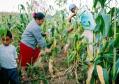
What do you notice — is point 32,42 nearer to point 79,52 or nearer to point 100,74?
point 79,52

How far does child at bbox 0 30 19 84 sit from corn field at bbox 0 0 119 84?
0.60 feet

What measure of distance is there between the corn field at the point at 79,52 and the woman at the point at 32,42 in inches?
6.2

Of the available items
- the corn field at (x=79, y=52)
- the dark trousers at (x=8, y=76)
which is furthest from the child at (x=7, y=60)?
Answer: the corn field at (x=79, y=52)

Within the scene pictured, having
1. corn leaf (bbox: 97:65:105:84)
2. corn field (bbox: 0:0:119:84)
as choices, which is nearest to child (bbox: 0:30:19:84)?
corn field (bbox: 0:0:119:84)

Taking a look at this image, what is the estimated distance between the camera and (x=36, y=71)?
4.78 meters

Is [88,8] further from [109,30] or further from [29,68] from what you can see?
[109,30]

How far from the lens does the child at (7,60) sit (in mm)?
3951

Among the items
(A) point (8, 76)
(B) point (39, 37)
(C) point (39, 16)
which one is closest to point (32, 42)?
(B) point (39, 37)

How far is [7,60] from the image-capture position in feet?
13.0

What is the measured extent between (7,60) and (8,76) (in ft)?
0.65

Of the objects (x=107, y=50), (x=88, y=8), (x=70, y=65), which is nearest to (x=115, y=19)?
(x=107, y=50)

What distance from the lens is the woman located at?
486 cm

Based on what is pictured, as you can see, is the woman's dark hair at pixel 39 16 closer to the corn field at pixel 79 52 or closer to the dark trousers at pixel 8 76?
the corn field at pixel 79 52

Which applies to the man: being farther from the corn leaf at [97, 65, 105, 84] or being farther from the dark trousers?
the corn leaf at [97, 65, 105, 84]
